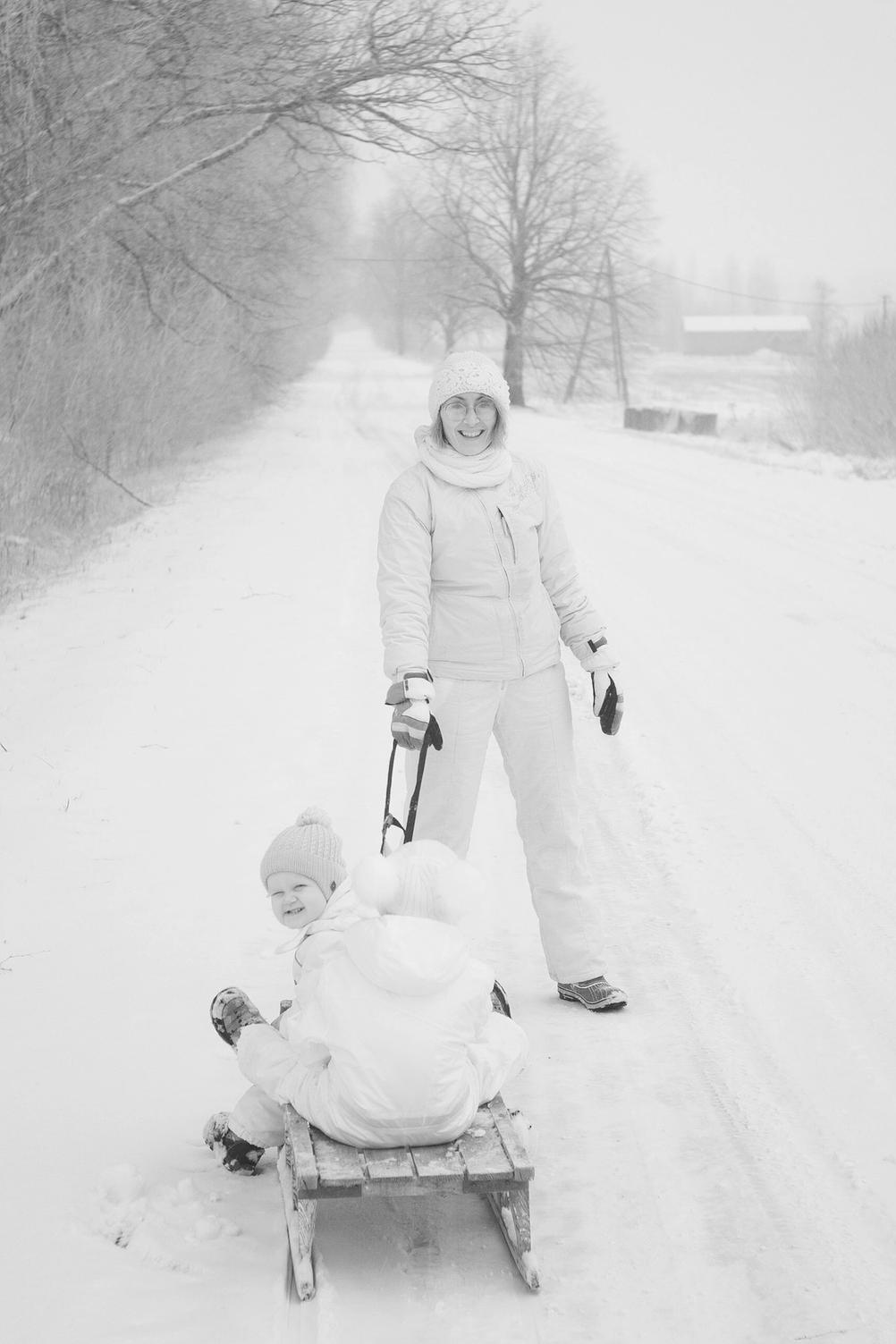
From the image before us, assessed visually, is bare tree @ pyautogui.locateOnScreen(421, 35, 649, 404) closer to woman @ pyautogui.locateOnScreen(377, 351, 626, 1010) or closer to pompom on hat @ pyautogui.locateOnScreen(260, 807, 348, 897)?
woman @ pyautogui.locateOnScreen(377, 351, 626, 1010)

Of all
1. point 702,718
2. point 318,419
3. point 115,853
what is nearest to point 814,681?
point 702,718

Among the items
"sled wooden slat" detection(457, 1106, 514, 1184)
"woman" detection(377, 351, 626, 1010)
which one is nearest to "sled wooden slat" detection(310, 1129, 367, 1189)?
"sled wooden slat" detection(457, 1106, 514, 1184)

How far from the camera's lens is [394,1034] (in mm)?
2914

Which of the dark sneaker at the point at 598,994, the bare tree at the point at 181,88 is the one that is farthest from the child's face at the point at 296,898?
the bare tree at the point at 181,88

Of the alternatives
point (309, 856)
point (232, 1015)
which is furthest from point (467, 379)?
point (232, 1015)

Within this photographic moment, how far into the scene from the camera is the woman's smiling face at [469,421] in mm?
4117

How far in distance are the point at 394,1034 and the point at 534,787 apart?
1.54m

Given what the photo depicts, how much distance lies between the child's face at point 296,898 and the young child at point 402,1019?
0.97 feet

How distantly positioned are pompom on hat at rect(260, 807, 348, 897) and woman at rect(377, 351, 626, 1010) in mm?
703

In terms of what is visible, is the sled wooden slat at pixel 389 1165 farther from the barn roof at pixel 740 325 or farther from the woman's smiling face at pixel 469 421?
the barn roof at pixel 740 325

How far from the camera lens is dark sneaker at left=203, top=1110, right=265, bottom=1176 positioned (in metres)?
3.38

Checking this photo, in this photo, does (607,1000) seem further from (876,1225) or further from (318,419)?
(318,419)

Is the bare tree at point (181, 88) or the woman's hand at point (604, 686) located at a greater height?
the bare tree at point (181, 88)

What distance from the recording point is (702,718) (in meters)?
7.34
